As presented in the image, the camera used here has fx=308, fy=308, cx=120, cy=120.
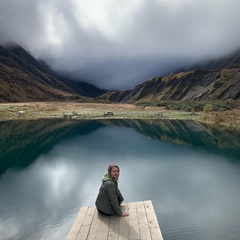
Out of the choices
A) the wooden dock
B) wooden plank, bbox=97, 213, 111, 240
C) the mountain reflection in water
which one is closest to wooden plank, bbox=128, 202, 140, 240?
the wooden dock

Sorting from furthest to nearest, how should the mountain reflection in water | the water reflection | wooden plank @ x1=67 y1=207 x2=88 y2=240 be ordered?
the mountain reflection in water → the water reflection → wooden plank @ x1=67 y1=207 x2=88 y2=240

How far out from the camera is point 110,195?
34.6ft

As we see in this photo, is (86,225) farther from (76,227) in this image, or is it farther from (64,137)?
(64,137)

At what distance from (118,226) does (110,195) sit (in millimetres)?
1066

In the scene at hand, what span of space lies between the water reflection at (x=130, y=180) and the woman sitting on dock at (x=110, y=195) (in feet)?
12.7

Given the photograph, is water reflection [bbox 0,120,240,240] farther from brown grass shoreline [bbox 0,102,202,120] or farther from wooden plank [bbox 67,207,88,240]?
brown grass shoreline [bbox 0,102,202,120]

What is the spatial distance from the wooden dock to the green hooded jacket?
243mm

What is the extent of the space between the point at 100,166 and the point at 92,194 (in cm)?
934

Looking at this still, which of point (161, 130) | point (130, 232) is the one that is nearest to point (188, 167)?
point (130, 232)

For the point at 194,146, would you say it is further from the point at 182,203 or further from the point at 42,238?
the point at 42,238

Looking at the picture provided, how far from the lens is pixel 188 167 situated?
2817 centimetres

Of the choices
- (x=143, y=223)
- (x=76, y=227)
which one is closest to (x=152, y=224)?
(x=143, y=223)

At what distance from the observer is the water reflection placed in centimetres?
1489

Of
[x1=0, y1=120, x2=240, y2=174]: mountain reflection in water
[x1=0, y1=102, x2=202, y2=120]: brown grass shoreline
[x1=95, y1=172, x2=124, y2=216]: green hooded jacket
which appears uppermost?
[x1=0, y1=102, x2=202, y2=120]: brown grass shoreline
